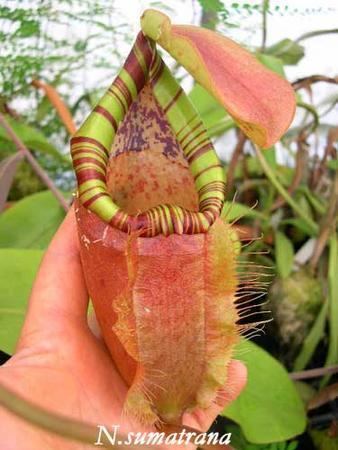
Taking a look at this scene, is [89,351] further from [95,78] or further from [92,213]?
[95,78]

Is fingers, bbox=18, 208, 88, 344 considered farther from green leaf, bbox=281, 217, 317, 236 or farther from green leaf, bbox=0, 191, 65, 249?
green leaf, bbox=281, 217, 317, 236

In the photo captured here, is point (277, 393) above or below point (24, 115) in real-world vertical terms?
below

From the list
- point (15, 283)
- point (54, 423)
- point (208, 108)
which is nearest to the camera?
point (54, 423)

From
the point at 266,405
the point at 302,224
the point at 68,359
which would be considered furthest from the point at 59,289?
the point at 302,224

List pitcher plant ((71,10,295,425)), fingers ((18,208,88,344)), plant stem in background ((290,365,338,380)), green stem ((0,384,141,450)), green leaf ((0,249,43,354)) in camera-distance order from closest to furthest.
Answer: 1. green stem ((0,384,141,450))
2. pitcher plant ((71,10,295,425))
3. fingers ((18,208,88,344))
4. green leaf ((0,249,43,354))
5. plant stem in background ((290,365,338,380))

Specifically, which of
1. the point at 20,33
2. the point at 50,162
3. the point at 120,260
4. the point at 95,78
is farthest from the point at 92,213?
the point at 95,78

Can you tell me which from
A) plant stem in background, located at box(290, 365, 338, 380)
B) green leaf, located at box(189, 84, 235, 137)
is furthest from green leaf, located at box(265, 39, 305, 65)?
plant stem in background, located at box(290, 365, 338, 380)

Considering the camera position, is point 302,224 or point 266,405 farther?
point 302,224

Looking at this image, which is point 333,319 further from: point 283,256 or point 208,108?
point 208,108
